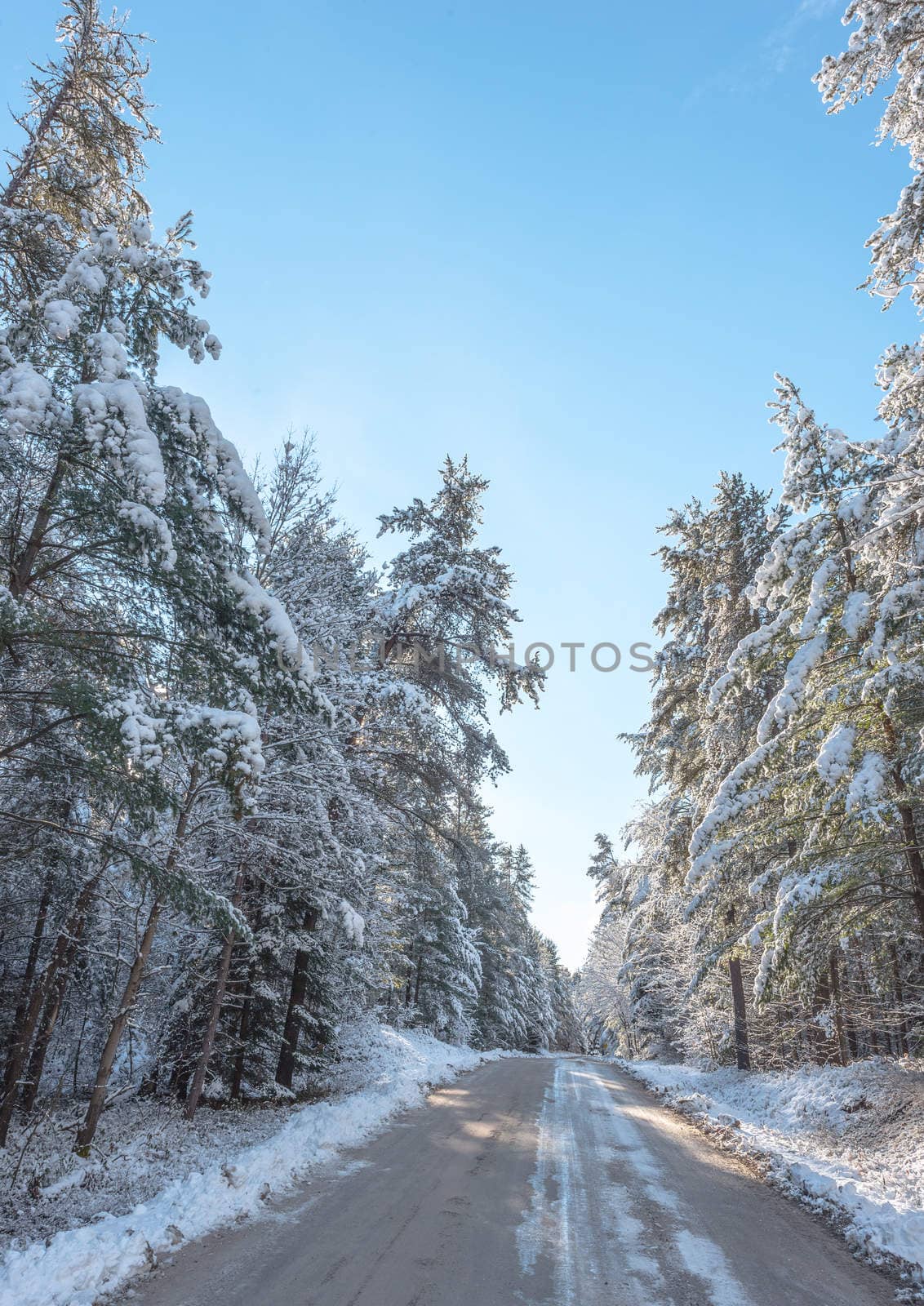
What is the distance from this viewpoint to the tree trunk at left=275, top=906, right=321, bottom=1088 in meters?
13.1

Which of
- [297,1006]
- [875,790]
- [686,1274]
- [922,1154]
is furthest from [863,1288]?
[297,1006]

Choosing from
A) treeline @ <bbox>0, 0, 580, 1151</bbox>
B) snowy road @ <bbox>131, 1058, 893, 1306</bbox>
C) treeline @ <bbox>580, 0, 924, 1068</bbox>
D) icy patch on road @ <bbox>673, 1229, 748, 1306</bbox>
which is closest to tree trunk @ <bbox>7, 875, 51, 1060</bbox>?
treeline @ <bbox>0, 0, 580, 1151</bbox>

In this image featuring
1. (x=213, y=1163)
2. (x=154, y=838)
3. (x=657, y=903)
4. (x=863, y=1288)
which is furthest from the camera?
(x=657, y=903)

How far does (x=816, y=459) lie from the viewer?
1236 centimetres

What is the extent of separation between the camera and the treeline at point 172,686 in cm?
630

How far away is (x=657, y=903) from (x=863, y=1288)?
14.0 m

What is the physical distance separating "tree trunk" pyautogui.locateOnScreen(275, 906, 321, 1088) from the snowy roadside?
7.69m

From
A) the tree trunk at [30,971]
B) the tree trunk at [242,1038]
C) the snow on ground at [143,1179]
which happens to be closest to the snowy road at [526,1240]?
the snow on ground at [143,1179]

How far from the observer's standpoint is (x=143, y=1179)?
761 cm

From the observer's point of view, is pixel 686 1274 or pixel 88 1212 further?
pixel 88 1212

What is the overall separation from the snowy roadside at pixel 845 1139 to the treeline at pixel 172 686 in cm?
663

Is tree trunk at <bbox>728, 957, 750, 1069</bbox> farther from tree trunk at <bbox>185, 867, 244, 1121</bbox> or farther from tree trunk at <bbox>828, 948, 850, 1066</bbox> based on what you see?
tree trunk at <bbox>185, 867, 244, 1121</bbox>

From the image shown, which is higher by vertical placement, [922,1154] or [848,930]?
[848,930]

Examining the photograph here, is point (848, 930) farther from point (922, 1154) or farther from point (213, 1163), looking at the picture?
point (213, 1163)
